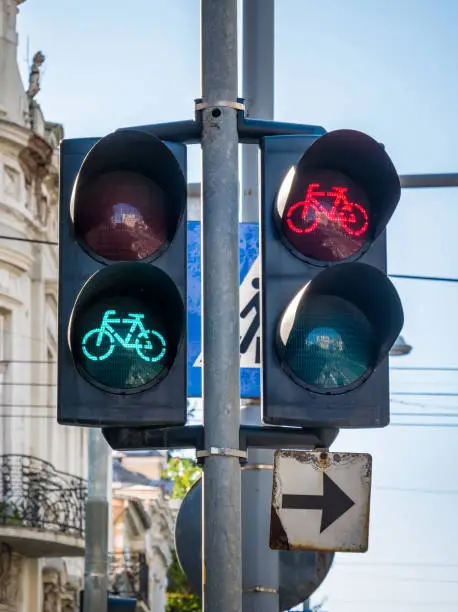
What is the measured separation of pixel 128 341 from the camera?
229 inches

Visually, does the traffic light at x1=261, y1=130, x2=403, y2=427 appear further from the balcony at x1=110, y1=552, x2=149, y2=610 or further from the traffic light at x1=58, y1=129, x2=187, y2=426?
the balcony at x1=110, y1=552, x2=149, y2=610

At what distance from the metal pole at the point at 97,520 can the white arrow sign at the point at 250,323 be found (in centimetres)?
1004

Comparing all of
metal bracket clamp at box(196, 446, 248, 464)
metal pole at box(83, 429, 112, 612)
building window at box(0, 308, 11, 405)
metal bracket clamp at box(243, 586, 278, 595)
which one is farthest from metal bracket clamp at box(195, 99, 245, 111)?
building window at box(0, 308, 11, 405)

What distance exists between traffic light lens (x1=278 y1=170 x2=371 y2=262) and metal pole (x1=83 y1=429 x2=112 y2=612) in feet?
41.9

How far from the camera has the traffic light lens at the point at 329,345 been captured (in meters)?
5.85

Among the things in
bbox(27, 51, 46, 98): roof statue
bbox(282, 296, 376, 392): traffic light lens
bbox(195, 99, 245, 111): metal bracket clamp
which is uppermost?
bbox(27, 51, 46, 98): roof statue

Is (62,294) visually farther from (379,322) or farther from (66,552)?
(66,552)

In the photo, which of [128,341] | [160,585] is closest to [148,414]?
[128,341]

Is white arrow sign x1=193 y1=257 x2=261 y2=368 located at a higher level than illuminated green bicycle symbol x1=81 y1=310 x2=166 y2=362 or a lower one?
higher

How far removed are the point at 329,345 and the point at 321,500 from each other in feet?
1.80

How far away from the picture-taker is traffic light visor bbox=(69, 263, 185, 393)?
575 cm

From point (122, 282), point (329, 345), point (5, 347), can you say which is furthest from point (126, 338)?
point (5, 347)

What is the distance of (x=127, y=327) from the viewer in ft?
19.2

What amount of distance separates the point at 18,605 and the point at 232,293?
23666 mm
